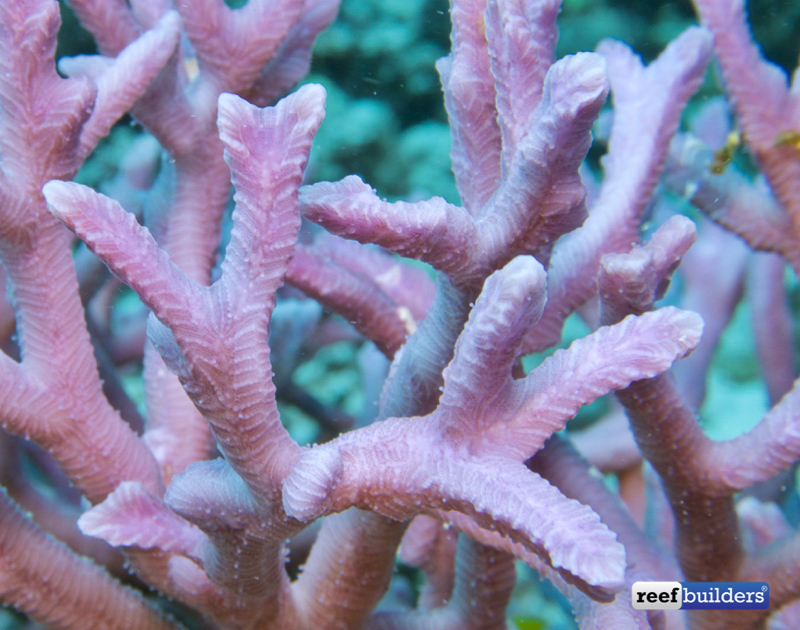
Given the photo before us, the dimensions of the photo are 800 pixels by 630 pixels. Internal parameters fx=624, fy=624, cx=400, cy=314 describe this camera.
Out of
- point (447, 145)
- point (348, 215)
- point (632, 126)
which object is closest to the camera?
point (348, 215)

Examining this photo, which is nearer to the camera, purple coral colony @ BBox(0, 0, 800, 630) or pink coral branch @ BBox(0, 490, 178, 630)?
purple coral colony @ BBox(0, 0, 800, 630)

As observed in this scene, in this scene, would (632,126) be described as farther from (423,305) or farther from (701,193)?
(423,305)

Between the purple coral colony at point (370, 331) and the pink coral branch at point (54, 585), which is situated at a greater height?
the purple coral colony at point (370, 331)

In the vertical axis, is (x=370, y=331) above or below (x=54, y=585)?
above

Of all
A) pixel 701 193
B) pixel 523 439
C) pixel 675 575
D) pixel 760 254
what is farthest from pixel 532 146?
pixel 760 254

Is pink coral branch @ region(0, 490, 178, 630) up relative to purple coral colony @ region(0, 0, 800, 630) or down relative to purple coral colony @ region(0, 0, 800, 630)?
down

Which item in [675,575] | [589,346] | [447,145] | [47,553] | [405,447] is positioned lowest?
[47,553]

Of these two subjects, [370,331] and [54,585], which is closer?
[54,585]

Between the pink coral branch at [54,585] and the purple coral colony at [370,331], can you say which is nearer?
the purple coral colony at [370,331]
